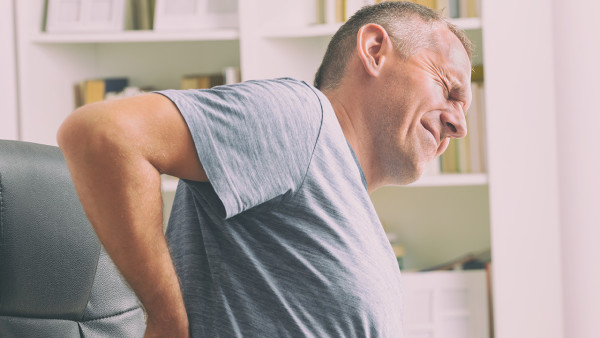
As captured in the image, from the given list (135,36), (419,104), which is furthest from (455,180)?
(419,104)

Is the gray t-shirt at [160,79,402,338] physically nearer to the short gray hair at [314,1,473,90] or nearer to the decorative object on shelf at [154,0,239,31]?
the short gray hair at [314,1,473,90]

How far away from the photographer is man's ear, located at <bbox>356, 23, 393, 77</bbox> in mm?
899

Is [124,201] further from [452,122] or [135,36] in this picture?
[135,36]

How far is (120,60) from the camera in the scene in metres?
2.47

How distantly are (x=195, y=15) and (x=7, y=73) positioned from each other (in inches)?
23.9

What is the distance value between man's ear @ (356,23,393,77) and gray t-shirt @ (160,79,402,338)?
0.17 metres

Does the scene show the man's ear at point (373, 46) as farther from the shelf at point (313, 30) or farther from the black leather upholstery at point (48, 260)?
the shelf at point (313, 30)

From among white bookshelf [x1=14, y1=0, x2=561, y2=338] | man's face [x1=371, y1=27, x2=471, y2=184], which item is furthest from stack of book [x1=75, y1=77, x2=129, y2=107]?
man's face [x1=371, y1=27, x2=471, y2=184]

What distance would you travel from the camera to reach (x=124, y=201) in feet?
2.10

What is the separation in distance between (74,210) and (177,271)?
20 cm

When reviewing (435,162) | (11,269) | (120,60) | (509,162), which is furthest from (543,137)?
(11,269)

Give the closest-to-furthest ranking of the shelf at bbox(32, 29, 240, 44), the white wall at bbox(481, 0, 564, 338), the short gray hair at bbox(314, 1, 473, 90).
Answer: the short gray hair at bbox(314, 1, 473, 90) < the white wall at bbox(481, 0, 564, 338) < the shelf at bbox(32, 29, 240, 44)

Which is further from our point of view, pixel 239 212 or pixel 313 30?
pixel 313 30

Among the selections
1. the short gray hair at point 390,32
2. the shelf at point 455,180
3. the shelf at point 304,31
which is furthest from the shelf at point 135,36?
the short gray hair at point 390,32
